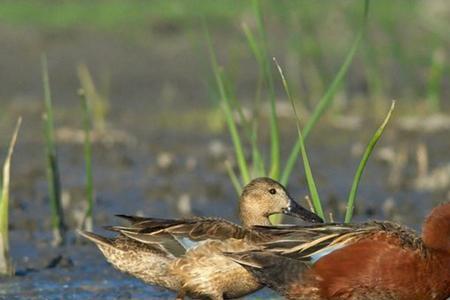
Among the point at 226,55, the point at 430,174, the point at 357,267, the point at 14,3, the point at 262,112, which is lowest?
the point at 357,267

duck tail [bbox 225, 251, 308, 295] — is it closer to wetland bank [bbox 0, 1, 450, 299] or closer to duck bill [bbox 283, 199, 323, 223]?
duck bill [bbox 283, 199, 323, 223]

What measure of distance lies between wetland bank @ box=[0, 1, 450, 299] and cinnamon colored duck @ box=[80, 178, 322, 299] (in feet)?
1.90

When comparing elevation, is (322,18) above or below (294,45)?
above

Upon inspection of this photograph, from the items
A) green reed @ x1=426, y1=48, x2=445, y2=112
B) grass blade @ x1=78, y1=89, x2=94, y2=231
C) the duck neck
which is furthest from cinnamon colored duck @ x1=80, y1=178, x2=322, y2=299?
green reed @ x1=426, y1=48, x2=445, y2=112

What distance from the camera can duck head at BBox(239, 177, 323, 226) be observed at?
23.7ft

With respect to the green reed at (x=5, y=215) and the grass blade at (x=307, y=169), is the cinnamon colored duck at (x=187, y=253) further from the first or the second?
the green reed at (x=5, y=215)

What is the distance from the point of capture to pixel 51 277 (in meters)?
7.82

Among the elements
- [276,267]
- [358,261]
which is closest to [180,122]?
→ [276,267]

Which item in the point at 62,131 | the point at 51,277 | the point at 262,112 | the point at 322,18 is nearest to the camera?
the point at 51,277

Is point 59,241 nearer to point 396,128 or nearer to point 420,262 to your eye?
point 420,262

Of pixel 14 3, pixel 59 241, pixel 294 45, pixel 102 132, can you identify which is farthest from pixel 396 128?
pixel 14 3

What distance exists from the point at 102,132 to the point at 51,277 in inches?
174

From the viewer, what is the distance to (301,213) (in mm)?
7121

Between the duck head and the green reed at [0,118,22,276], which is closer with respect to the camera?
the duck head
